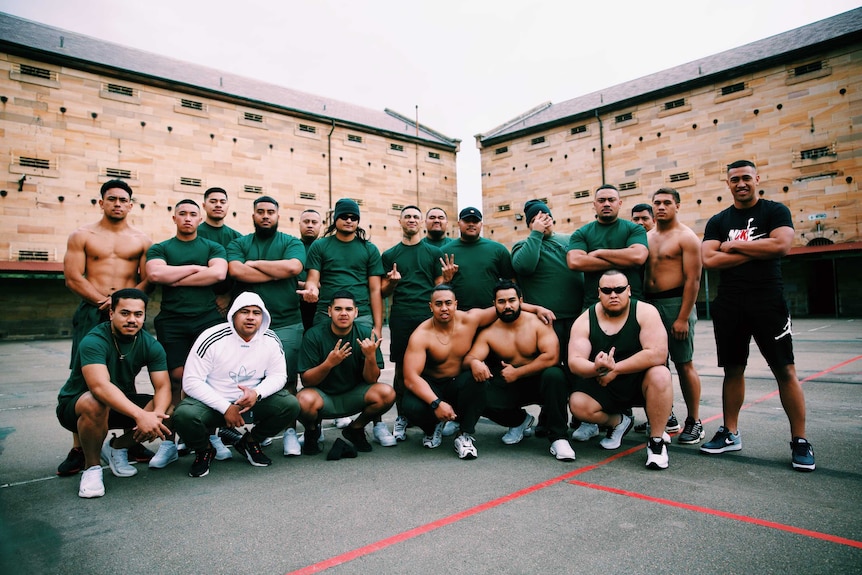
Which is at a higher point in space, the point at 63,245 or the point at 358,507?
the point at 63,245

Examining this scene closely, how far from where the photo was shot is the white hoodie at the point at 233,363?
3.37 meters

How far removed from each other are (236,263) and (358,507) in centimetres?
237

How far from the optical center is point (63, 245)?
16.5 meters

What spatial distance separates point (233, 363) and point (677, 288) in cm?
351

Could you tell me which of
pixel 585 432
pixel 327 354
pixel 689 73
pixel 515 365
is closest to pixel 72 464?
pixel 327 354

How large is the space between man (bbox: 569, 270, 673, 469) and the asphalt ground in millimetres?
306

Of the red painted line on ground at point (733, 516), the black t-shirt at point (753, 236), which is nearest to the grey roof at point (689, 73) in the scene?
the black t-shirt at point (753, 236)

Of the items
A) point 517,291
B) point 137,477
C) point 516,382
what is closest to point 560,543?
point 516,382

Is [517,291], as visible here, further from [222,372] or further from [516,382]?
[222,372]

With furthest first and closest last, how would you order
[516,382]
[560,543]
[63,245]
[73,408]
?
[63,245], [516,382], [73,408], [560,543]

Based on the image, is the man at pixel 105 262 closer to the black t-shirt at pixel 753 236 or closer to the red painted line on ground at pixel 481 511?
the red painted line on ground at pixel 481 511

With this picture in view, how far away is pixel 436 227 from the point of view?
464 cm

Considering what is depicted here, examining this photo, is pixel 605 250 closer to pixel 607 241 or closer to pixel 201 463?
pixel 607 241

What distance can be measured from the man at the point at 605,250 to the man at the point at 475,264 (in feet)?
2.07
